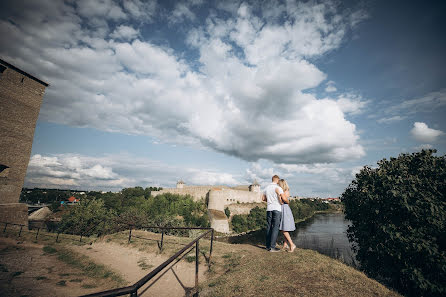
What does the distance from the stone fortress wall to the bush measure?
3246 centimetres

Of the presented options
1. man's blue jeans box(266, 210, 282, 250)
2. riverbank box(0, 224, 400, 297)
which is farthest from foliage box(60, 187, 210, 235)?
man's blue jeans box(266, 210, 282, 250)

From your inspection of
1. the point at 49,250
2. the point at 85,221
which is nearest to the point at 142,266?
the point at 49,250

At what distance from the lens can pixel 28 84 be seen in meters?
17.3

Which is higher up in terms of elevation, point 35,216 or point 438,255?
point 438,255

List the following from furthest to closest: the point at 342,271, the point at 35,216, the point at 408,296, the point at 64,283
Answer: the point at 35,216 < the point at 408,296 < the point at 64,283 < the point at 342,271

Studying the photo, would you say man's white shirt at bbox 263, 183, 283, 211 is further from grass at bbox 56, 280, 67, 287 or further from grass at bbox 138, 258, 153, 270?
grass at bbox 56, 280, 67, 287

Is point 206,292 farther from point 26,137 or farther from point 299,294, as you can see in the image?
point 26,137

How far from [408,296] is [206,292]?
10.6 m

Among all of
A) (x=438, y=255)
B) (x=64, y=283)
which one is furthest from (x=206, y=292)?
(x=438, y=255)

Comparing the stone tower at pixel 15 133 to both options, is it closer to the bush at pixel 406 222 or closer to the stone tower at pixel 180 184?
the bush at pixel 406 222

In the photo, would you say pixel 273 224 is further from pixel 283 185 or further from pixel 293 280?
pixel 293 280

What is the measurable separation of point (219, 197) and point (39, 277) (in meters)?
42.2

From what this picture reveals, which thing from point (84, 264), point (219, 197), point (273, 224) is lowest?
point (84, 264)

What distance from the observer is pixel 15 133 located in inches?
632
